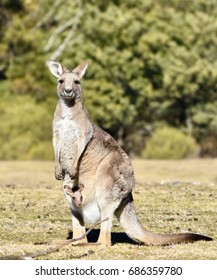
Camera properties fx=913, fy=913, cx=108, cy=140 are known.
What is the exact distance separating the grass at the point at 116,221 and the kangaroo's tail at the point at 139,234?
2.7 inches

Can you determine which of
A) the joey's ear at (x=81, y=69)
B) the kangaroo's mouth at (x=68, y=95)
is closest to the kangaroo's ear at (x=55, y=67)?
the joey's ear at (x=81, y=69)

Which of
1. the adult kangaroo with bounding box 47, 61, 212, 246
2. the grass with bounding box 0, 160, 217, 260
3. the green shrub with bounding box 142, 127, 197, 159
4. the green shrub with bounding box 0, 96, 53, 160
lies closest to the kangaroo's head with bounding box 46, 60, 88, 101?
the adult kangaroo with bounding box 47, 61, 212, 246

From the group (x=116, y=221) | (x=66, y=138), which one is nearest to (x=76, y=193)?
(x=66, y=138)

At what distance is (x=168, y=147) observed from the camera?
33.4 metres

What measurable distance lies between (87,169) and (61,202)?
170 inches

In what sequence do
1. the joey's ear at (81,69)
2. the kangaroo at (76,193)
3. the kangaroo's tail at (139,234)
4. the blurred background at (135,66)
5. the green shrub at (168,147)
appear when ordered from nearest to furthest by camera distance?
the kangaroo at (76,193), the joey's ear at (81,69), the kangaroo's tail at (139,234), the green shrub at (168,147), the blurred background at (135,66)

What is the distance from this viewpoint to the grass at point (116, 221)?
26.0 ft

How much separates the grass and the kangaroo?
0.42m

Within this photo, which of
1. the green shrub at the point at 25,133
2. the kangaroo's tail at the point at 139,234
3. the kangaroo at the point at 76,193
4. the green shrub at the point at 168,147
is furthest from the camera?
the green shrub at the point at 168,147

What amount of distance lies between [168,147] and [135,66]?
276 inches

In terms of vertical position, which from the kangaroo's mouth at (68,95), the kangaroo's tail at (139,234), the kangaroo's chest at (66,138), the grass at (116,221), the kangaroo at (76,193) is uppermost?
the kangaroo's mouth at (68,95)

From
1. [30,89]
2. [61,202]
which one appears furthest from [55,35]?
[61,202]

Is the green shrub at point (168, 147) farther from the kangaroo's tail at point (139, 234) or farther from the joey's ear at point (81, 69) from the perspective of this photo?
the joey's ear at point (81, 69)

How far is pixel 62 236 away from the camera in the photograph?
916 cm
